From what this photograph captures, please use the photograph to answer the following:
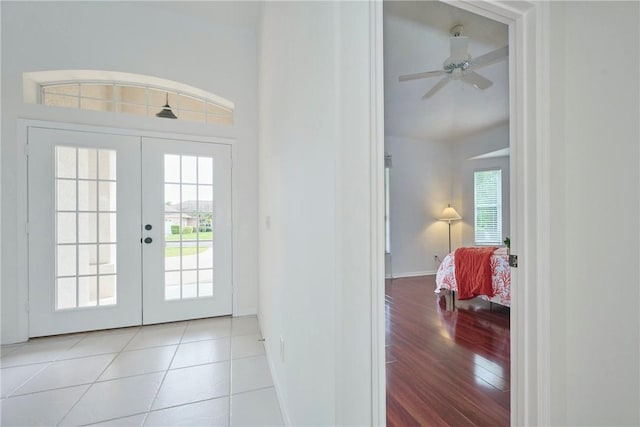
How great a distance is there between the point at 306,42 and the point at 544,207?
1.18 m

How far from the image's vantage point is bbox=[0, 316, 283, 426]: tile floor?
160 centimetres

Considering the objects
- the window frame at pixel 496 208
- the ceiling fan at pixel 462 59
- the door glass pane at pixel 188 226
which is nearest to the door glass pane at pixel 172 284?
the door glass pane at pixel 188 226

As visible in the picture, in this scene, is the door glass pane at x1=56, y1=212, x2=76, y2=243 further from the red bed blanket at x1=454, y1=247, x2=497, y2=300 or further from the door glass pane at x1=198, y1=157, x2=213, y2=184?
the red bed blanket at x1=454, y1=247, x2=497, y2=300

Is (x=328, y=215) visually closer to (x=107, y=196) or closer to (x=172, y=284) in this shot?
(x=172, y=284)

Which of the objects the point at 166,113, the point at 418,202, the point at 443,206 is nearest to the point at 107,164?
the point at 166,113

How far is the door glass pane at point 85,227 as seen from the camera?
2.73 metres

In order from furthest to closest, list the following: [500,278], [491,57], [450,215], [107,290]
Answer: [450,215] < [500,278] < [107,290] < [491,57]

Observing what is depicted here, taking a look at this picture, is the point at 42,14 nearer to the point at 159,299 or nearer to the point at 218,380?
the point at 159,299

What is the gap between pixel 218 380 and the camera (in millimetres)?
1959

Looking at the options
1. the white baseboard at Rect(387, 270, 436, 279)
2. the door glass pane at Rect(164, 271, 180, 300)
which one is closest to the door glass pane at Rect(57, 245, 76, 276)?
the door glass pane at Rect(164, 271, 180, 300)

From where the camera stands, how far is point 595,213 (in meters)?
1.02

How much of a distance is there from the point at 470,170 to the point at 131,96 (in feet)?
18.9

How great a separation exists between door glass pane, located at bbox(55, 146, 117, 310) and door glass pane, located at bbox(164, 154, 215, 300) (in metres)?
0.51

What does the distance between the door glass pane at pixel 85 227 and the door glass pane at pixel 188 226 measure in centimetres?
51
